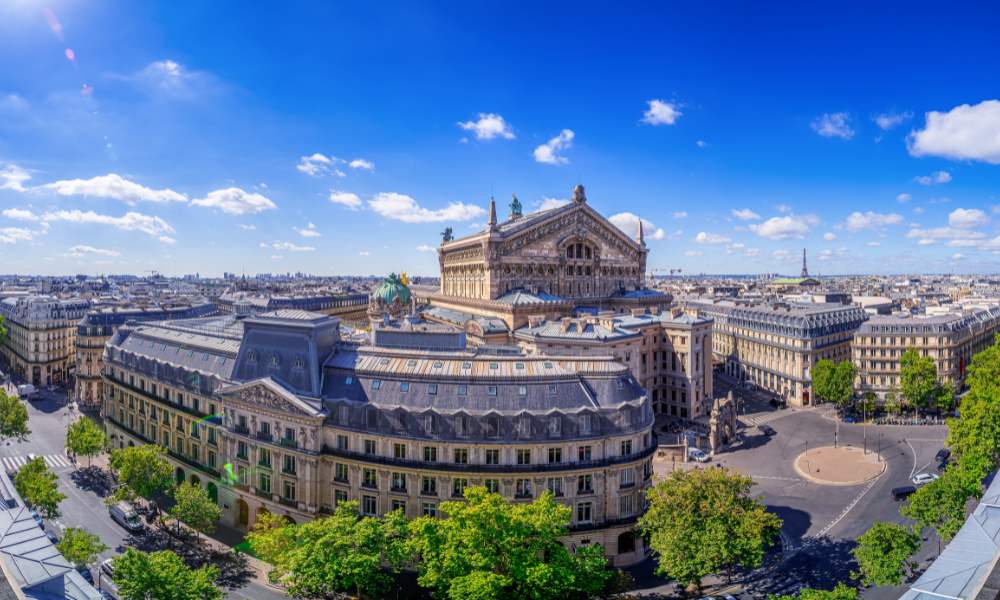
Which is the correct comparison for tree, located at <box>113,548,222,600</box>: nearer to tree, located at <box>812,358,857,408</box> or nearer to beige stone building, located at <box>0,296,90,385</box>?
tree, located at <box>812,358,857,408</box>

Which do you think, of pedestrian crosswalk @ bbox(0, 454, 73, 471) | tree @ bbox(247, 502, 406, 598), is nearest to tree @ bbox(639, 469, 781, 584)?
tree @ bbox(247, 502, 406, 598)

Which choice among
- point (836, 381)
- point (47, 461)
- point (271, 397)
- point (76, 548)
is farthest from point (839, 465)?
point (47, 461)

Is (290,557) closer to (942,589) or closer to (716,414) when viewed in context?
(942,589)

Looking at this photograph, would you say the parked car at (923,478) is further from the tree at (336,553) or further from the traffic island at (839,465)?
the tree at (336,553)

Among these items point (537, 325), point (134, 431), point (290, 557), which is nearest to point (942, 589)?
point (290, 557)

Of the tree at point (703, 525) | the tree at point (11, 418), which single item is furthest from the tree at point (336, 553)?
the tree at point (11, 418)

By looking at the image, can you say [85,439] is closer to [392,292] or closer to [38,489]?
[38,489]

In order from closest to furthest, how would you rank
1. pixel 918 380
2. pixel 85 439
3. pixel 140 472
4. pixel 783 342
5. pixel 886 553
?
pixel 886 553, pixel 140 472, pixel 85 439, pixel 918 380, pixel 783 342
